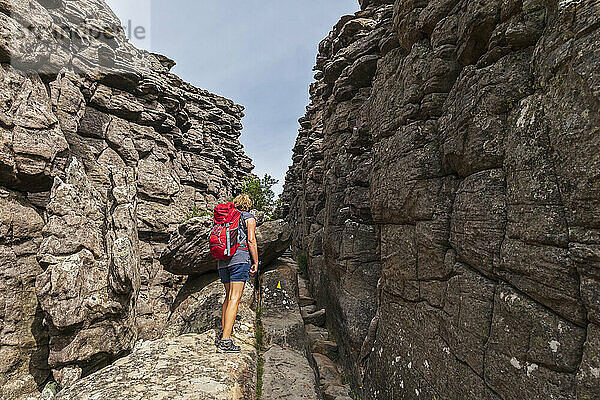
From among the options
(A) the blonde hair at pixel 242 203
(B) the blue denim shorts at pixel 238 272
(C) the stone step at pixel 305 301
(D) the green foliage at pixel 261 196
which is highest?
(D) the green foliage at pixel 261 196

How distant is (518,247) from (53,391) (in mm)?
15939

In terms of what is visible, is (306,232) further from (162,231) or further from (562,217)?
(562,217)

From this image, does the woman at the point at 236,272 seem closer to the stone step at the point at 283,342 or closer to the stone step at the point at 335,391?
the stone step at the point at 283,342

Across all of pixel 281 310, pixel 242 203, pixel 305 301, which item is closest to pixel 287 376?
pixel 281 310

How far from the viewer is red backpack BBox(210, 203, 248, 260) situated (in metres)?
7.95

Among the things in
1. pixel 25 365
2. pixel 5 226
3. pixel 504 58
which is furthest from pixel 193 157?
pixel 504 58

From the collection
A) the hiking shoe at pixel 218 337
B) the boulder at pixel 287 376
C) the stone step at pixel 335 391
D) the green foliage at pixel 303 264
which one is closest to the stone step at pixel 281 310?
the boulder at pixel 287 376

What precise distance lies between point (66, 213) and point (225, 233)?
26.6ft

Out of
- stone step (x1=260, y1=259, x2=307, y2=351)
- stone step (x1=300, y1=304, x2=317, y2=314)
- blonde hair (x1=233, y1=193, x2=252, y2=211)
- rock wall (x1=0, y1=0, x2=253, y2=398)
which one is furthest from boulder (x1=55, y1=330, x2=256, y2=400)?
stone step (x1=300, y1=304, x2=317, y2=314)

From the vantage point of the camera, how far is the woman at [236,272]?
8.06 metres

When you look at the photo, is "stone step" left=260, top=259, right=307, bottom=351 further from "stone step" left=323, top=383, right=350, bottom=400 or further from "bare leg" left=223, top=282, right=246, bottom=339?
"bare leg" left=223, top=282, right=246, bottom=339

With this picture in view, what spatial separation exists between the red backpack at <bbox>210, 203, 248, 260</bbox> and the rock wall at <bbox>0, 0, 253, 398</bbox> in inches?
254

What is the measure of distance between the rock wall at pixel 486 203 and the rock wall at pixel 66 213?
410 inches

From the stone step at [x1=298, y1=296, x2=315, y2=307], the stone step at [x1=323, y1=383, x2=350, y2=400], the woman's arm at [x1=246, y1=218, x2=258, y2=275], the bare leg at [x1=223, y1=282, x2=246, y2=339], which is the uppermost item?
the woman's arm at [x1=246, y1=218, x2=258, y2=275]
